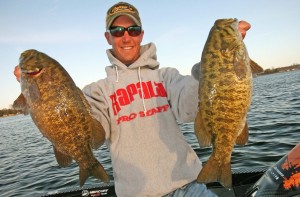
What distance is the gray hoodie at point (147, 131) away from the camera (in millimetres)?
3592

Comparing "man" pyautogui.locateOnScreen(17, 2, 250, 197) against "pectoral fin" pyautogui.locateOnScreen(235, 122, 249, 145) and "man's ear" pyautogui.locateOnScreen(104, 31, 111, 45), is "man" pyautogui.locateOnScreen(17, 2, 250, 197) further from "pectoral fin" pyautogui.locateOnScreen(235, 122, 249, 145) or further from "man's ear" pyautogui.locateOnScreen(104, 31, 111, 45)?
"pectoral fin" pyautogui.locateOnScreen(235, 122, 249, 145)

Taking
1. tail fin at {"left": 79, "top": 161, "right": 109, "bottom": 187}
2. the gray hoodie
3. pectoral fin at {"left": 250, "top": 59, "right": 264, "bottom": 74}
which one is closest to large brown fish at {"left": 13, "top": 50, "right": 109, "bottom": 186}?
tail fin at {"left": 79, "top": 161, "right": 109, "bottom": 187}

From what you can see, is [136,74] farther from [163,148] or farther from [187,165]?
[187,165]

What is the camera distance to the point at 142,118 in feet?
12.2

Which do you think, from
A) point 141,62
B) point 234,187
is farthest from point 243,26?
point 234,187

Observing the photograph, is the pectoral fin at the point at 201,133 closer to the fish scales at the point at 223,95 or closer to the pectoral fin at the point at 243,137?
the fish scales at the point at 223,95

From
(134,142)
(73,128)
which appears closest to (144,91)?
(134,142)

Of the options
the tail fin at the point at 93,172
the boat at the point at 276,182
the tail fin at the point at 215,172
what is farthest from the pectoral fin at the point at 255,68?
the boat at the point at 276,182

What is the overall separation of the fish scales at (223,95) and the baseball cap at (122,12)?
→ 4.66ft

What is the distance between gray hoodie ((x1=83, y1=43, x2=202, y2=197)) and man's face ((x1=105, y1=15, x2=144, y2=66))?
1.29 ft

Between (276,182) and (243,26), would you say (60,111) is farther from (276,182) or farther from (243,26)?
(276,182)

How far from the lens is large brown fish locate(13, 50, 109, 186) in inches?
115

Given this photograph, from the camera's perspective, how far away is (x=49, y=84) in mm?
2977

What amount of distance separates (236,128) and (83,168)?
1.65m
